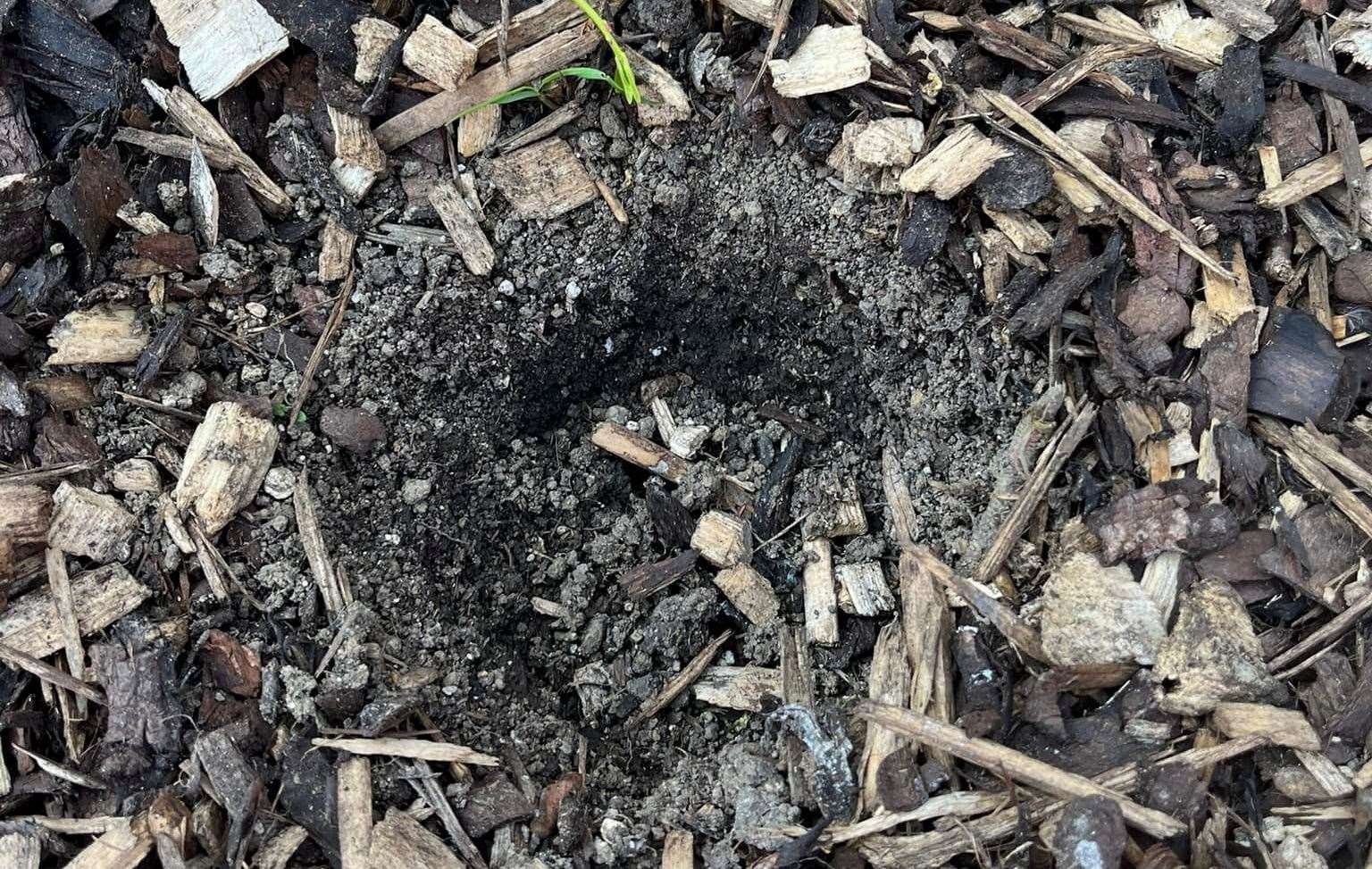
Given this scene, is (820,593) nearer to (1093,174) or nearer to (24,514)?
(1093,174)

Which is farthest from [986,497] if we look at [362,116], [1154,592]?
[362,116]

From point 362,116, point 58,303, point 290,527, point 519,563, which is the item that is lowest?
point 519,563

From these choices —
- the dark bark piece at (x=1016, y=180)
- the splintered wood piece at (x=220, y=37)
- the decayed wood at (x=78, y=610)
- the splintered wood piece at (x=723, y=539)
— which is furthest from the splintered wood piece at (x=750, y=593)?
the splintered wood piece at (x=220, y=37)

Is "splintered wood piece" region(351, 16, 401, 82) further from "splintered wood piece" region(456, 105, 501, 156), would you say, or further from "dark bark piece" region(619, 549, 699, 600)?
"dark bark piece" region(619, 549, 699, 600)

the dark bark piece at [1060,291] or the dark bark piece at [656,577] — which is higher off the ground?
the dark bark piece at [1060,291]

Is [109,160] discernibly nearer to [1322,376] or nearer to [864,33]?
[864,33]

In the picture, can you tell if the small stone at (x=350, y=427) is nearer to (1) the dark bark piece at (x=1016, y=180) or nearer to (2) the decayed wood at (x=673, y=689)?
(2) the decayed wood at (x=673, y=689)

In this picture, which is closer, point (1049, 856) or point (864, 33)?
point (1049, 856)
